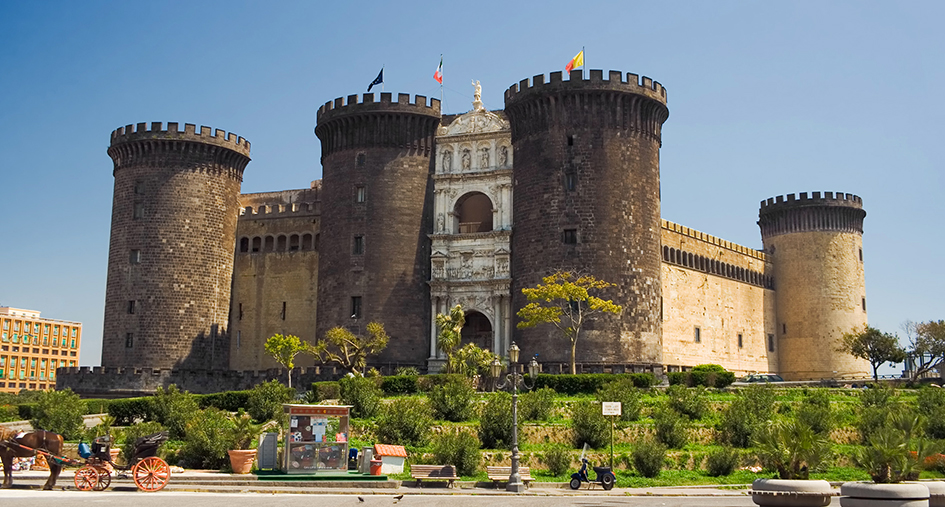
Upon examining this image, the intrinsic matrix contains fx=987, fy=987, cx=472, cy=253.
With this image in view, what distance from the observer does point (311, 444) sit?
90.6ft

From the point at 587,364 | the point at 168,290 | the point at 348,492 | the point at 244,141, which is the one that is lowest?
the point at 348,492

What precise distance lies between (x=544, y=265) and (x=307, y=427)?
86.8 feet

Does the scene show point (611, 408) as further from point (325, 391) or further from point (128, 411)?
point (128, 411)

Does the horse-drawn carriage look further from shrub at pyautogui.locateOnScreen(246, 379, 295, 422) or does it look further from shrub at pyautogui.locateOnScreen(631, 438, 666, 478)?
shrub at pyautogui.locateOnScreen(631, 438, 666, 478)

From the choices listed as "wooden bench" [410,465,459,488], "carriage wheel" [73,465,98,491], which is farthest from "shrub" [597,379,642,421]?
"carriage wheel" [73,465,98,491]

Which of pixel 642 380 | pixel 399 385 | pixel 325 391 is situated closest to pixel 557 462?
pixel 399 385

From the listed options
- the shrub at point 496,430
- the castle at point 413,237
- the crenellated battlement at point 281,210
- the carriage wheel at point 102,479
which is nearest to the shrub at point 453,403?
the shrub at point 496,430

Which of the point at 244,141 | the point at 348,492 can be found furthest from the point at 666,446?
the point at 244,141

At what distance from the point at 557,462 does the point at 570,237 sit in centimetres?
2350

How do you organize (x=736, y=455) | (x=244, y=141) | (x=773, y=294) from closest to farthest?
(x=736, y=455) → (x=244, y=141) → (x=773, y=294)

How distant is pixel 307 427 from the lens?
90.6 feet

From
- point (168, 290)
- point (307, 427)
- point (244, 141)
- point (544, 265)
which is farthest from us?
point (244, 141)

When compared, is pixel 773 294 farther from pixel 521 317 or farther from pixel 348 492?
pixel 348 492

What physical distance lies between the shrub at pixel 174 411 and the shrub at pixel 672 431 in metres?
16.1
